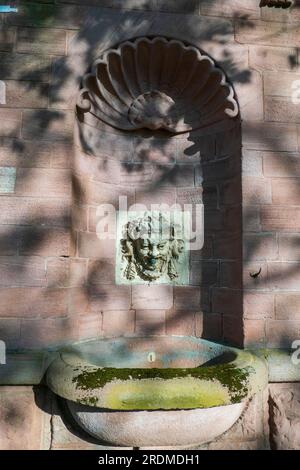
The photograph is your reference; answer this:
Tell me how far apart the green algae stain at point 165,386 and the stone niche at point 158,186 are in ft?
2.39

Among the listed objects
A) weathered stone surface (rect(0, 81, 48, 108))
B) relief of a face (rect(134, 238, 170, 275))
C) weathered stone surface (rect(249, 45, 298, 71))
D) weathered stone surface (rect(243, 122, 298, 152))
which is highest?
weathered stone surface (rect(249, 45, 298, 71))

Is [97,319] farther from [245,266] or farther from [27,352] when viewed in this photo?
[245,266]

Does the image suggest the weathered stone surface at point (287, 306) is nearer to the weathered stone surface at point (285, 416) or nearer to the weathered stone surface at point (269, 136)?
the weathered stone surface at point (285, 416)

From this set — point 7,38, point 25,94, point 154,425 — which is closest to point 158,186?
point 25,94

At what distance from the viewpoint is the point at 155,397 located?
Answer: 1946 mm

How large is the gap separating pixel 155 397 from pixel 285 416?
3.49 feet

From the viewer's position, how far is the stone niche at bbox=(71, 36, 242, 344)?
2.85 metres

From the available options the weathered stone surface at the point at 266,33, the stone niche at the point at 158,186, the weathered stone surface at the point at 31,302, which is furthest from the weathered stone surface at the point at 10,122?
the weathered stone surface at the point at 266,33

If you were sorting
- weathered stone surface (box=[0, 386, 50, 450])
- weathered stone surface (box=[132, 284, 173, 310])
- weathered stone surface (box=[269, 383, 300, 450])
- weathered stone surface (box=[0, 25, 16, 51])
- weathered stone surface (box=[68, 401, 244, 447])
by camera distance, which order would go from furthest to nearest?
weathered stone surface (box=[132, 284, 173, 310]), weathered stone surface (box=[0, 25, 16, 51]), weathered stone surface (box=[269, 383, 300, 450]), weathered stone surface (box=[0, 386, 50, 450]), weathered stone surface (box=[68, 401, 244, 447])

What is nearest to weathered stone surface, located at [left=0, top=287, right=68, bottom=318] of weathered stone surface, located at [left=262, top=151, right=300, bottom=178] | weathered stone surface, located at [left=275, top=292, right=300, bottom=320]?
weathered stone surface, located at [left=275, top=292, right=300, bottom=320]

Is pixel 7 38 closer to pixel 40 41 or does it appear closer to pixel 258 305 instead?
pixel 40 41

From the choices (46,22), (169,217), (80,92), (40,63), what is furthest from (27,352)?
(46,22)

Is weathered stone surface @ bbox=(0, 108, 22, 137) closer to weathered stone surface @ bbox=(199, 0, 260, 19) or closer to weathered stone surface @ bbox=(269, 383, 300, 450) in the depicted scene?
weathered stone surface @ bbox=(199, 0, 260, 19)

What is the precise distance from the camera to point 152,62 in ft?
9.86
